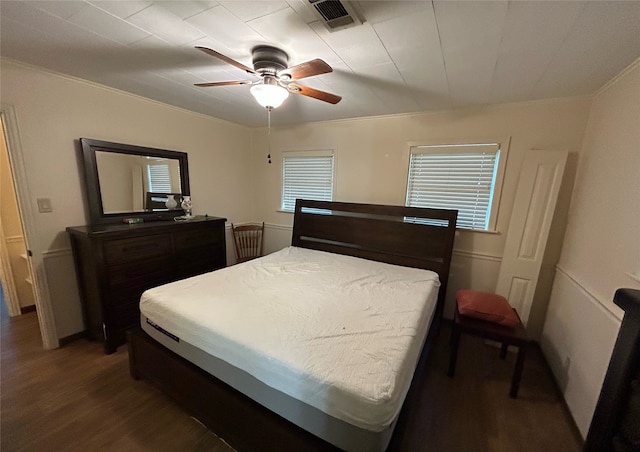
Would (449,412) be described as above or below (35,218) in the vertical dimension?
below

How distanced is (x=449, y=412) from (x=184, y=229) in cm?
301

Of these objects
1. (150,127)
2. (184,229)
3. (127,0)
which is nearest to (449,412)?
(184,229)

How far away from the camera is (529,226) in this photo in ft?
7.78

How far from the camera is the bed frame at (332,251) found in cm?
125

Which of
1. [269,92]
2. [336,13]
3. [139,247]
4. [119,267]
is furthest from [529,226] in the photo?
[119,267]

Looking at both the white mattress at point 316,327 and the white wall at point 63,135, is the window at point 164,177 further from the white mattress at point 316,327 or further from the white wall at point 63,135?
the white mattress at point 316,327

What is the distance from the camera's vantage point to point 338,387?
3.42 feet

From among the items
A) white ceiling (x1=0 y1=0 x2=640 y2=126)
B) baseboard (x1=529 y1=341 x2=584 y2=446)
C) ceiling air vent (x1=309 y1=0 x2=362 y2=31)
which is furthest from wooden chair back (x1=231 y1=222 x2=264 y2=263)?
baseboard (x1=529 y1=341 x2=584 y2=446)

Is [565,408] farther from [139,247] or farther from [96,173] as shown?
[96,173]

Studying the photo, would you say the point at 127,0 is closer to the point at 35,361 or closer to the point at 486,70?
Result: the point at 486,70

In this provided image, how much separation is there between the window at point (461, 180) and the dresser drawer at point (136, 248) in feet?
9.53

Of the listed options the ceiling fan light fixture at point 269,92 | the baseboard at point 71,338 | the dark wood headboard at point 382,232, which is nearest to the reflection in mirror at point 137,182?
the baseboard at point 71,338

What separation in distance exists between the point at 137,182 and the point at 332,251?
243 centimetres

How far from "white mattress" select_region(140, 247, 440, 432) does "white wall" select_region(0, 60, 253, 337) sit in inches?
51.5
